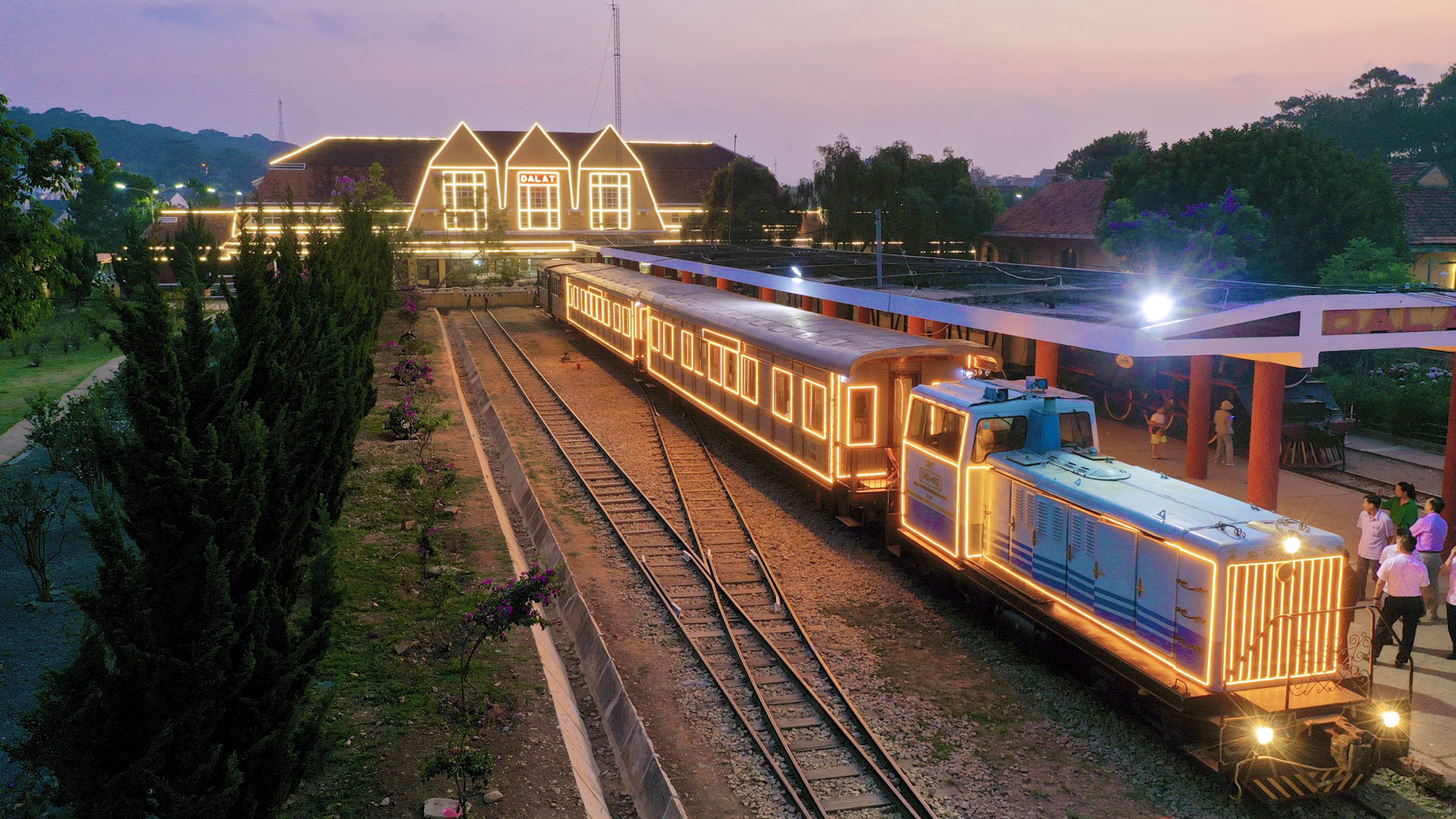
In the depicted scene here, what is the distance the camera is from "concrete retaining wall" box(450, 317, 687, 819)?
9.78 meters

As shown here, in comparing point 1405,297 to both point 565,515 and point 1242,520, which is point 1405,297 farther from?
point 565,515

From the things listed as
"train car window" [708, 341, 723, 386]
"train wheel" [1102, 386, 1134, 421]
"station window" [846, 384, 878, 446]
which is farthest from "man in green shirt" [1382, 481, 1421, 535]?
"train wheel" [1102, 386, 1134, 421]

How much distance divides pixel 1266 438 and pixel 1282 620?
755cm

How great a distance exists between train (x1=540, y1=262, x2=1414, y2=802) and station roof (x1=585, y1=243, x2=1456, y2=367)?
7.55 feet

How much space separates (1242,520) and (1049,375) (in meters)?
10.1

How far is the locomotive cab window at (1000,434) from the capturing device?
42.8ft

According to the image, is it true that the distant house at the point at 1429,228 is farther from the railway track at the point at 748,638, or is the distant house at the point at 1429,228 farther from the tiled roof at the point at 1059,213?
the railway track at the point at 748,638

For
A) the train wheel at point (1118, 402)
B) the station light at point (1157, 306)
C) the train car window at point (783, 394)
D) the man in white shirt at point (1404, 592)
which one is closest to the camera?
the man in white shirt at point (1404, 592)

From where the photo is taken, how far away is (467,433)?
85.7ft

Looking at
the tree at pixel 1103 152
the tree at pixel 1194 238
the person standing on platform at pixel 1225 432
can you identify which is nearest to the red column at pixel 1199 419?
the person standing on platform at pixel 1225 432

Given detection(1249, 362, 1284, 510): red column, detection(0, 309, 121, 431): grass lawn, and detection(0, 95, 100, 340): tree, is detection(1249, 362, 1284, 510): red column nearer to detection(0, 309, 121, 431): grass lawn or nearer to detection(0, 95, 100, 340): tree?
detection(0, 95, 100, 340): tree

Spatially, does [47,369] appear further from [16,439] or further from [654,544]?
[654,544]

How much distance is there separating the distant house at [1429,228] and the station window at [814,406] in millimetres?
32248

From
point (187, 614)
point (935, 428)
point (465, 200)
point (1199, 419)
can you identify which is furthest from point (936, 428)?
point (465, 200)
